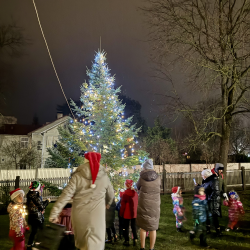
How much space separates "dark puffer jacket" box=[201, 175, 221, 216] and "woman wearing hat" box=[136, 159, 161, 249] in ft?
6.90

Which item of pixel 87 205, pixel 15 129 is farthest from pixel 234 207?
pixel 15 129

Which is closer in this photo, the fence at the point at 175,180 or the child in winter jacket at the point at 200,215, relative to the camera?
the child in winter jacket at the point at 200,215

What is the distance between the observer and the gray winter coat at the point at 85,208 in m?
3.35

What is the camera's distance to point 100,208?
3.51m

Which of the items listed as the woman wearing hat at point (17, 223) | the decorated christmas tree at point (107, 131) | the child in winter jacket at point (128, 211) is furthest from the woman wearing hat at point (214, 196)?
the woman wearing hat at point (17, 223)

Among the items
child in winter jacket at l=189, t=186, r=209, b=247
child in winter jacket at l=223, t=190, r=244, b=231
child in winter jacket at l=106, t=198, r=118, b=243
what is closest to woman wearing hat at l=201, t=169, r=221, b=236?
child in winter jacket at l=223, t=190, r=244, b=231

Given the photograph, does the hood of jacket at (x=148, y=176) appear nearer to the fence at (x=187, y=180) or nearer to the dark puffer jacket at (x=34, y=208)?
the dark puffer jacket at (x=34, y=208)

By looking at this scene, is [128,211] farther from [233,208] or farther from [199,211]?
[233,208]

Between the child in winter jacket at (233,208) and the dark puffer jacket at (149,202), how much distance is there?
115 inches

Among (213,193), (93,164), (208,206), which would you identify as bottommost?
(208,206)

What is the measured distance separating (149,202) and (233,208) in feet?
11.0

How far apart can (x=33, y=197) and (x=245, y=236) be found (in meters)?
5.40

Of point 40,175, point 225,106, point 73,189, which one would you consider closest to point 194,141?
point 225,106

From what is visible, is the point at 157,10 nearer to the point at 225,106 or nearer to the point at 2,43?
the point at 225,106
